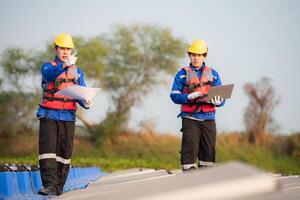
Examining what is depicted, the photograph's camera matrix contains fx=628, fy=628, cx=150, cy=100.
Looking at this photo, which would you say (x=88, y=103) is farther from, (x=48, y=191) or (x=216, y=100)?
(x=216, y=100)

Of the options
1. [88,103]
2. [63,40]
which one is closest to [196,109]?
[88,103]

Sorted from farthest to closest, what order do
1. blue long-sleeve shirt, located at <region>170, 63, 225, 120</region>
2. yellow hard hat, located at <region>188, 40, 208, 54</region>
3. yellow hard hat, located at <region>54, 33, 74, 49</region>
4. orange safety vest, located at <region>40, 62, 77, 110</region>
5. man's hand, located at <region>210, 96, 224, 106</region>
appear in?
yellow hard hat, located at <region>188, 40, 208, 54</region>
blue long-sleeve shirt, located at <region>170, 63, 225, 120</region>
man's hand, located at <region>210, 96, 224, 106</region>
yellow hard hat, located at <region>54, 33, 74, 49</region>
orange safety vest, located at <region>40, 62, 77, 110</region>

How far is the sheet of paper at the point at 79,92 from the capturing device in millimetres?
5527

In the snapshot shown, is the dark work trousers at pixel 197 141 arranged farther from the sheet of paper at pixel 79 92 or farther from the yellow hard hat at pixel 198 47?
the sheet of paper at pixel 79 92

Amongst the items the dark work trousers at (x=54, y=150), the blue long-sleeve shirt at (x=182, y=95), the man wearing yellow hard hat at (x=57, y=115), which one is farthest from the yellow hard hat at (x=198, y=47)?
the dark work trousers at (x=54, y=150)

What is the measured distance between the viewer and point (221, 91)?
19.8ft

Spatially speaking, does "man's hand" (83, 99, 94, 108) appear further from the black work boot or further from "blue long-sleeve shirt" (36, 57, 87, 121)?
the black work boot

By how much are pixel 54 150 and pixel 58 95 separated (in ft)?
1.68

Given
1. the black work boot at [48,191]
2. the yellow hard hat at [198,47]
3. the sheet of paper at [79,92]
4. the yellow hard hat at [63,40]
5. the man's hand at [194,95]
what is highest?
the yellow hard hat at [63,40]

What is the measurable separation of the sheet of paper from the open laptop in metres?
1.16

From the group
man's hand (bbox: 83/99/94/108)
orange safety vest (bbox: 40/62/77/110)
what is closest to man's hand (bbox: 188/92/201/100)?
man's hand (bbox: 83/99/94/108)

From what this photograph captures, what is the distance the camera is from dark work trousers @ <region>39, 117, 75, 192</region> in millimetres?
5715

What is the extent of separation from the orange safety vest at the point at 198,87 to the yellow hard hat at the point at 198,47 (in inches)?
7.4

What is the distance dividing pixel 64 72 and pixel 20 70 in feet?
68.9
